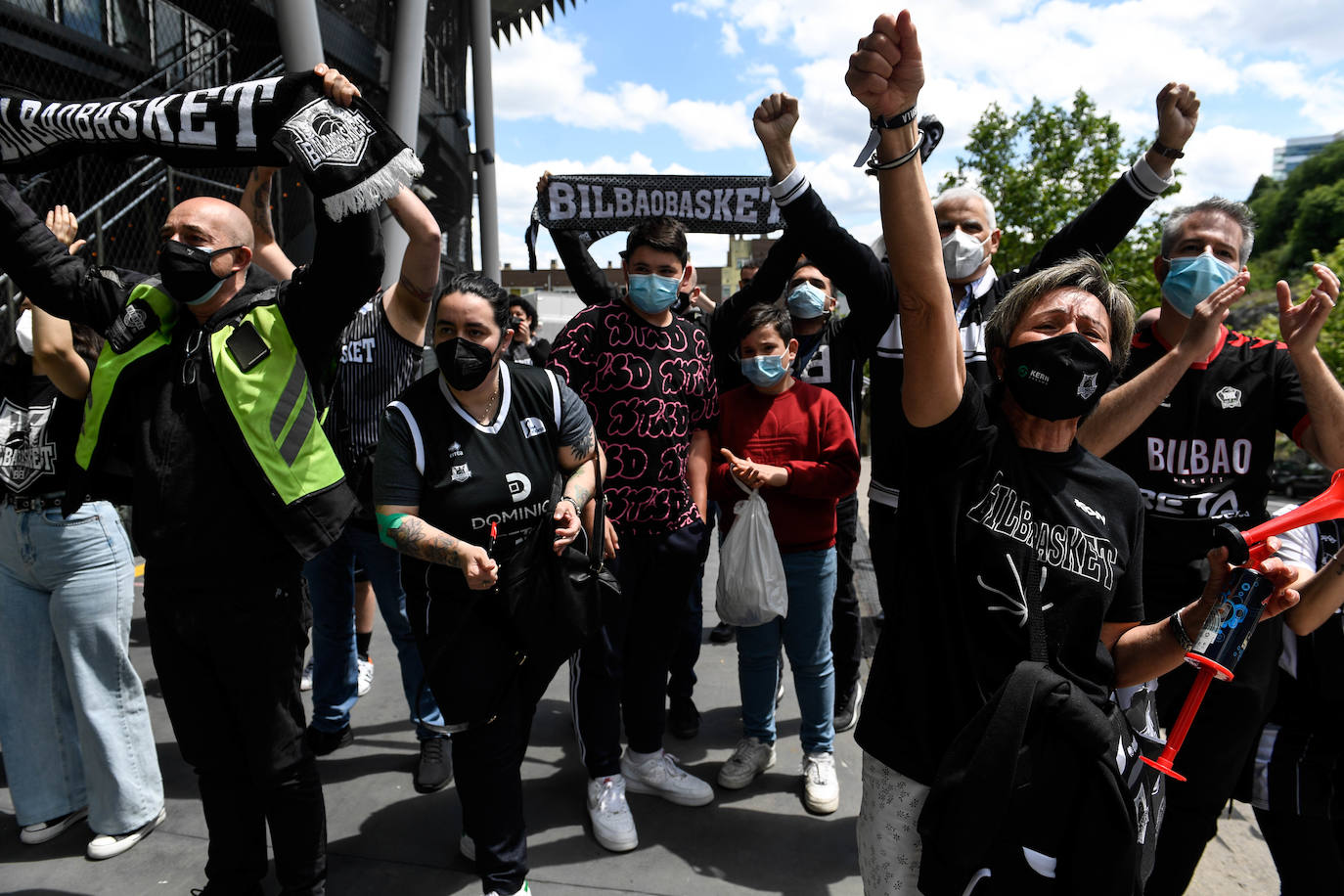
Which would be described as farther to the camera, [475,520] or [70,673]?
[70,673]

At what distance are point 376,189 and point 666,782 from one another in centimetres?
247

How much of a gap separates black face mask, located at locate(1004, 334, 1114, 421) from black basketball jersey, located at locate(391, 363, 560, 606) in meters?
1.49

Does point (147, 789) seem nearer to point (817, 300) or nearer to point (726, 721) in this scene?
point (726, 721)

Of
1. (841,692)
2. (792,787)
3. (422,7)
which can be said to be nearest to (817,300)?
(841,692)

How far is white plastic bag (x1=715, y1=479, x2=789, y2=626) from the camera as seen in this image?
3.24 metres

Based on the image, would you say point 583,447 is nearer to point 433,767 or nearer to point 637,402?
point 637,402

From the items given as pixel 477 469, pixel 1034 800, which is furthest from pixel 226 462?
pixel 1034 800

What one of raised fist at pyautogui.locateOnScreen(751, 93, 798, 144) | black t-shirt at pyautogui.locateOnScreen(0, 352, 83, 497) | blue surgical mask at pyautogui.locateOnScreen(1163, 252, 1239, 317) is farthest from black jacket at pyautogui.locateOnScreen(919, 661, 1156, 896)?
black t-shirt at pyautogui.locateOnScreen(0, 352, 83, 497)

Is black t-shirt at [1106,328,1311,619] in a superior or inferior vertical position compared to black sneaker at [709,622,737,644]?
superior

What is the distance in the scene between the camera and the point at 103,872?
291 cm

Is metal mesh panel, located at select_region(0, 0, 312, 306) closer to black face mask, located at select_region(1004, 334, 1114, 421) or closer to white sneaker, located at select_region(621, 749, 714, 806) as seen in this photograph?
white sneaker, located at select_region(621, 749, 714, 806)

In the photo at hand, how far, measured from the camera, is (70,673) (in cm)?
303

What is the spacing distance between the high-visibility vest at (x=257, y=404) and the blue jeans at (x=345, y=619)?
1.21 metres

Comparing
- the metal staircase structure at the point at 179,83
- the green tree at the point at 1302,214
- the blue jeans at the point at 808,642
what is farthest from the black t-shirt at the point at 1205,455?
the green tree at the point at 1302,214
